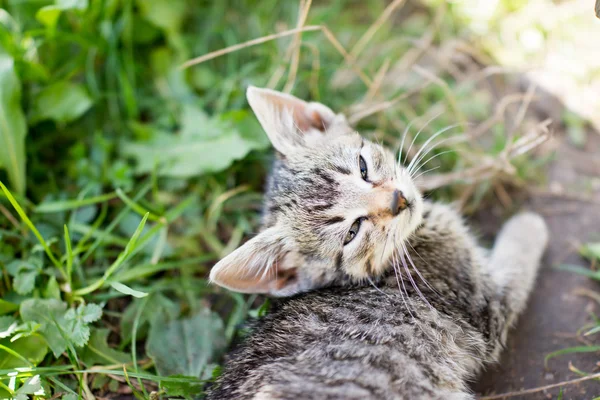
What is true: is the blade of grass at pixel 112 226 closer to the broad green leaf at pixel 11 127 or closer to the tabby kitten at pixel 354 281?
the broad green leaf at pixel 11 127

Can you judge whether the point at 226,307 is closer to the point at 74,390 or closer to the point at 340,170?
the point at 74,390

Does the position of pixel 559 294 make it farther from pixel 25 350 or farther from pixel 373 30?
pixel 25 350

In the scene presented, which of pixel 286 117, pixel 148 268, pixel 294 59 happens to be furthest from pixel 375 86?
pixel 148 268

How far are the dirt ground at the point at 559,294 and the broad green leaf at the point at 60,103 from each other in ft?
11.3

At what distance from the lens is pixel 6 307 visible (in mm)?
3291

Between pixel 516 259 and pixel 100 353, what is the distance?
2981 millimetres

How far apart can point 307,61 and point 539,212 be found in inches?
94.6

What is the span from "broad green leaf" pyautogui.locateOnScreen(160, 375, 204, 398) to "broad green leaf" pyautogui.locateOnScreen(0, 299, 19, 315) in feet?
3.73

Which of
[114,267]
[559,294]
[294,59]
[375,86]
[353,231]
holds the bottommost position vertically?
[559,294]

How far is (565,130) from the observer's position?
4.54m

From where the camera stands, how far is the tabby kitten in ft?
8.83

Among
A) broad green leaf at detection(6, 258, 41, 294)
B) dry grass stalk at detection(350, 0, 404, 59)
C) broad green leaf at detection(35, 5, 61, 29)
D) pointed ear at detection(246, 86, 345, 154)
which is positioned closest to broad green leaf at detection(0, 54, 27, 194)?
broad green leaf at detection(35, 5, 61, 29)

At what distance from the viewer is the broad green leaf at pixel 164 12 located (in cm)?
441

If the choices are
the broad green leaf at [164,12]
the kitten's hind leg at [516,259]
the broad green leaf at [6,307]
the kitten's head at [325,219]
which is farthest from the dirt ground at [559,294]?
the broad green leaf at [164,12]
